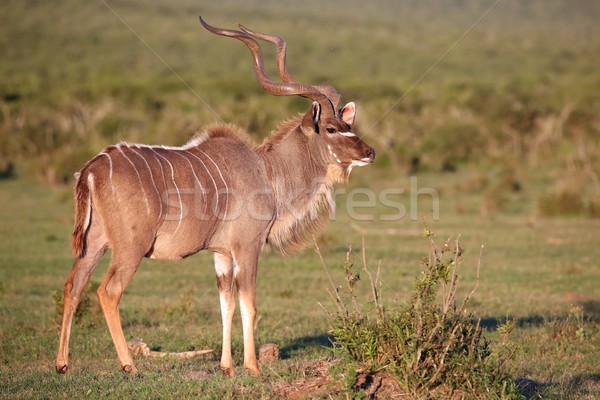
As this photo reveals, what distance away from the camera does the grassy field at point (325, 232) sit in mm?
7297

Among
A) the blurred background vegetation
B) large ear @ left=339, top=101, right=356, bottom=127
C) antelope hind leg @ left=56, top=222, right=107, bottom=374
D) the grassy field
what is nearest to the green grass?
the grassy field

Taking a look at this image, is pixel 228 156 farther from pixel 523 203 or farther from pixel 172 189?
pixel 523 203

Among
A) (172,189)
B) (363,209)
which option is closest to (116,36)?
(363,209)

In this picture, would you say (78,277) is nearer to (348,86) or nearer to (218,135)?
(218,135)

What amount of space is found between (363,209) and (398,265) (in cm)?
619

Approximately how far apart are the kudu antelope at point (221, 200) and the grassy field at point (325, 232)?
0.70 metres

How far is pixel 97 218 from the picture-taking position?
21.5 feet

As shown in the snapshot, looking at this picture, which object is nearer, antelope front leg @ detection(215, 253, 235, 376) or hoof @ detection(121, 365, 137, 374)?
hoof @ detection(121, 365, 137, 374)

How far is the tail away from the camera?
646 cm

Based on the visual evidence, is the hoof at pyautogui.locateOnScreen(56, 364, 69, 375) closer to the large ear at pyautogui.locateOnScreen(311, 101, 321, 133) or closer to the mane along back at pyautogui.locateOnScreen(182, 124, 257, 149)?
the mane along back at pyautogui.locateOnScreen(182, 124, 257, 149)

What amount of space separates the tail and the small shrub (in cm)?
211

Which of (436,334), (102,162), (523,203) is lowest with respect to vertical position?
(523,203)

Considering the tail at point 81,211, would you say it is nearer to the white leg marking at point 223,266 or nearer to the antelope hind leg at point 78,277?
the antelope hind leg at point 78,277

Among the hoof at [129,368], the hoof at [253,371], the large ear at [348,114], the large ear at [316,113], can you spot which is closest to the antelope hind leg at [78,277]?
the hoof at [129,368]
